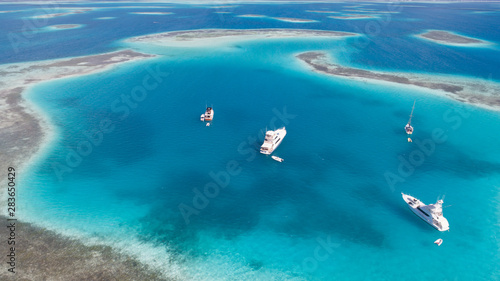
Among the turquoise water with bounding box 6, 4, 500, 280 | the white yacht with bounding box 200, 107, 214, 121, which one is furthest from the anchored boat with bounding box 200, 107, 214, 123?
the turquoise water with bounding box 6, 4, 500, 280

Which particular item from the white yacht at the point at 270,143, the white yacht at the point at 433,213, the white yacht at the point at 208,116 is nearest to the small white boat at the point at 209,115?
the white yacht at the point at 208,116

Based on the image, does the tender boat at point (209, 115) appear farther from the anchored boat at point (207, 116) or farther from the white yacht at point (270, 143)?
the white yacht at point (270, 143)

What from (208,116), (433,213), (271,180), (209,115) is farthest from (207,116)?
(433,213)

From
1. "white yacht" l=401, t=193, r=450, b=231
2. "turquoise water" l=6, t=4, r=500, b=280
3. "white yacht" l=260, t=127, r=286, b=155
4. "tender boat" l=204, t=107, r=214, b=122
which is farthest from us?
"tender boat" l=204, t=107, r=214, b=122

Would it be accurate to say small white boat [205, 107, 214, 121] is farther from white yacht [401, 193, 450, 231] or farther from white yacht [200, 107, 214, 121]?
white yacht [401, 193, 450, 231]

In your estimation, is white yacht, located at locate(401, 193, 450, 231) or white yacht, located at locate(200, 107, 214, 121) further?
white yacht, located at locate(200, 107, 214, 121)

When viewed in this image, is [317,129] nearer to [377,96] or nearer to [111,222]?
[377,96]
